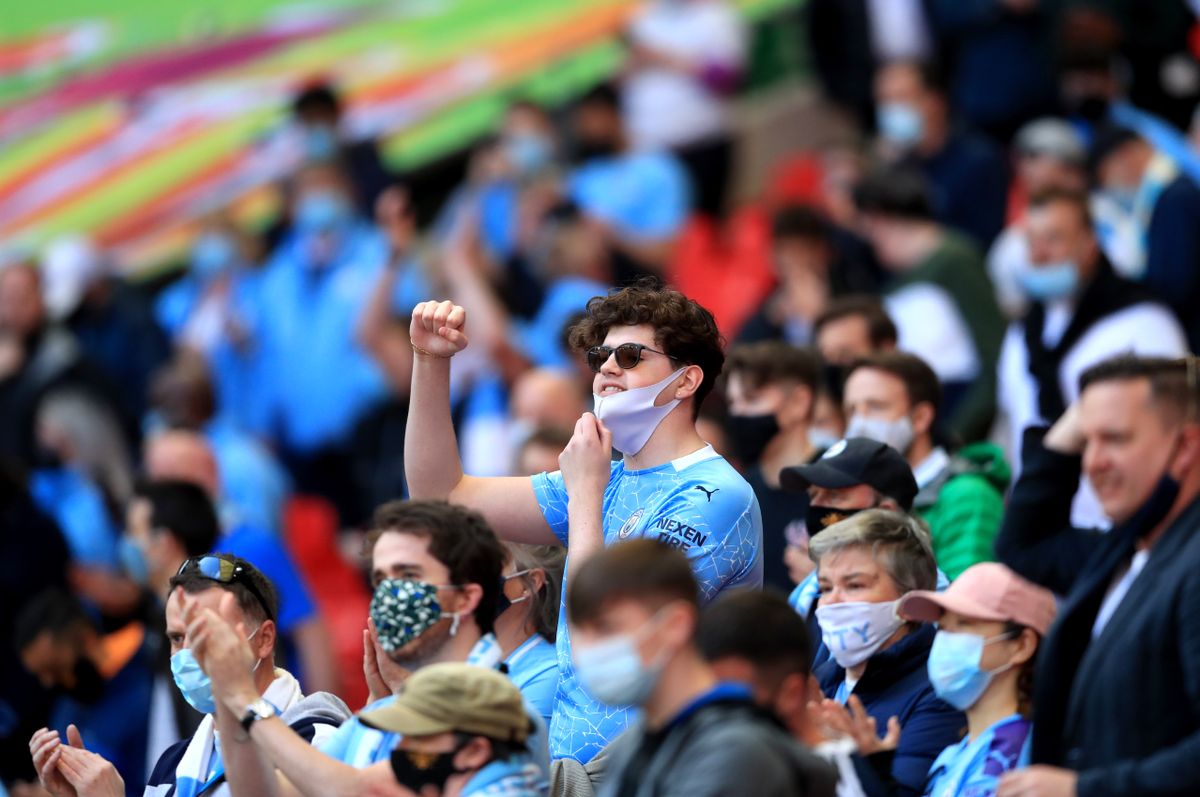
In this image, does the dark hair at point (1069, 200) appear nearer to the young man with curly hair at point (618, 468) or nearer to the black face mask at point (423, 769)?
the young man with curly hair at point (618, 468)

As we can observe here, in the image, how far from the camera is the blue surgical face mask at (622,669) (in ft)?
13.2

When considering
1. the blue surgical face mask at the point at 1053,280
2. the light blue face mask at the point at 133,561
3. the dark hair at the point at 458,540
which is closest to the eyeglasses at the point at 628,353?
the dark hair at the point at 458,540

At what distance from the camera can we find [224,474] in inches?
402

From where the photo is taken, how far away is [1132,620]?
4480mm

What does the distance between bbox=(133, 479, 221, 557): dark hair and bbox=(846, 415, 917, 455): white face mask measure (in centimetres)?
248

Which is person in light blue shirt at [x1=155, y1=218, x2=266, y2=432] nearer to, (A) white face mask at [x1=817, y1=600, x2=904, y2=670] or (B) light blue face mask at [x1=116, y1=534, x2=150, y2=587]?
(B) light blue face mask at [x1=116, y1=534, x2=150, y2=587]

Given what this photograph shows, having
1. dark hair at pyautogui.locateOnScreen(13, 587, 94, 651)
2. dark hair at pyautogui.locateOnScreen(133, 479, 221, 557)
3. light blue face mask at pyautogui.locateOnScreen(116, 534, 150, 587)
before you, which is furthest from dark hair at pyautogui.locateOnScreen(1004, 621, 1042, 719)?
dark hair at pyautogui.locateOnScreen(13, 587, 94, 651)

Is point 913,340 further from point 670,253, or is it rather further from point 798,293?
point 670,253

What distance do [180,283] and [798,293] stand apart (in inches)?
232

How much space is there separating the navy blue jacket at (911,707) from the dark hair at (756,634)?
3.14ft

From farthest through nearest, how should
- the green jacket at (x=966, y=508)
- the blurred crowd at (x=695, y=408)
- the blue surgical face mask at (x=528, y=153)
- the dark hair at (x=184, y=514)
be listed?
1. the blue surgical face mask at (x=528, y=153)
2. the dark hair at (x=184, y=514)
3. the green jacket at (x=966, y=508)
4. the blurred crowd at (x=695, y=408)

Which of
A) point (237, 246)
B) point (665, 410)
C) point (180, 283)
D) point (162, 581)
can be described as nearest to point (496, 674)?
point (665, 410)

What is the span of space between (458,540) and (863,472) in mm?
1657

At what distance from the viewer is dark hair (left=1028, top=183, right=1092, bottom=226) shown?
8.12 metres
